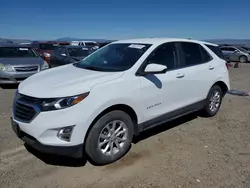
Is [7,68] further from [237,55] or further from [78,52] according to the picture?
[237,55]

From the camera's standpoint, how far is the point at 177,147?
4.14m

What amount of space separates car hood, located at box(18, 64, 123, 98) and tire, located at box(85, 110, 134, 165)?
474 mm

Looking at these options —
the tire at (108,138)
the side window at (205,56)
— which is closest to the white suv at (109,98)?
the tire at (108,138)

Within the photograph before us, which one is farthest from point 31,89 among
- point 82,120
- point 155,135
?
point 155,135

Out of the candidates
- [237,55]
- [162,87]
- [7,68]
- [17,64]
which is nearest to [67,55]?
[17,64]

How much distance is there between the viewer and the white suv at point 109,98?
120 inches

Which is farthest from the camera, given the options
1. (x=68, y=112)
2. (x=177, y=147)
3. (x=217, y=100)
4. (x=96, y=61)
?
(x=217, y=100)

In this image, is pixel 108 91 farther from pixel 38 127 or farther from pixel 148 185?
pixel 148 185

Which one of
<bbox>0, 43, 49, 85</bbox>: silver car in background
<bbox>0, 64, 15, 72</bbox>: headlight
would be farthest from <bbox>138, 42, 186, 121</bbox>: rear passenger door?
<bbox>0, 64, 15, 72</bbox>: headlight

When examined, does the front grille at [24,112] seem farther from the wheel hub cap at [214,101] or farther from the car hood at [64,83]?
the wheel hub cap at [214,101]

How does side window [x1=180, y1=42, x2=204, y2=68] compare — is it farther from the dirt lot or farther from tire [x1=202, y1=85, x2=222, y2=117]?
the dirt lot

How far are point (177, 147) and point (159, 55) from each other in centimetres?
155

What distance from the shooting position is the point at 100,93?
323cm

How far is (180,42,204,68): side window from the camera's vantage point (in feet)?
15.4
